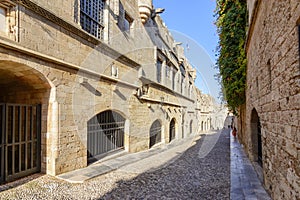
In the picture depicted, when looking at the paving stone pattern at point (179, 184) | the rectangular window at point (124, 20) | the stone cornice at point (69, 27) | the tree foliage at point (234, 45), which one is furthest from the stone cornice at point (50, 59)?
the tree foliage at point (234, 45)

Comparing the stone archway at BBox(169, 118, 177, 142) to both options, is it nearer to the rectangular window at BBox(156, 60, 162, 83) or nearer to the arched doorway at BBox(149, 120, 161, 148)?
the arched doorway at BBox(149, 120, 161, 148)

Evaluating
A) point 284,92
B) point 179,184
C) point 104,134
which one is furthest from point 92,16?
point 284,92

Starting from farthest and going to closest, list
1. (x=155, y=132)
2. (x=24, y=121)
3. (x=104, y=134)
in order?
(x=155, y=132), (x=104, y=134), (x=24, y=121)

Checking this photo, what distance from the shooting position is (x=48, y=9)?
512 cm

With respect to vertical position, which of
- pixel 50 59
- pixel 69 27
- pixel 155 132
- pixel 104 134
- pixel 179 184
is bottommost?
pixel 179 184

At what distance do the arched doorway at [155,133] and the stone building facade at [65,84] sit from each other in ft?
9.49

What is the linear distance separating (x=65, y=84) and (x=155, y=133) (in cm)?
882

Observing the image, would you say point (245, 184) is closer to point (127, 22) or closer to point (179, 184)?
point (179, 184)

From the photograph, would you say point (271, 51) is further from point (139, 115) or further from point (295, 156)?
point (139, 115)

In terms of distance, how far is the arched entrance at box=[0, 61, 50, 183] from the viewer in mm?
4840

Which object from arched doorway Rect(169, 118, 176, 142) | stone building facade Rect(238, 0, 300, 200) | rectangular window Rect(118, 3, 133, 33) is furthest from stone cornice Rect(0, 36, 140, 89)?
arched doorway Rect(169, 118, 176, 142)

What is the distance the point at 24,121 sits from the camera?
5.44 m

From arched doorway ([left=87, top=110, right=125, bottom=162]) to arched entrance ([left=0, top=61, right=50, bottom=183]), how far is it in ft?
5.85

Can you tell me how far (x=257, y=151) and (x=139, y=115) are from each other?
5450 mm
